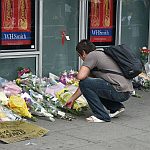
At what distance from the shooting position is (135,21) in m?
10.7

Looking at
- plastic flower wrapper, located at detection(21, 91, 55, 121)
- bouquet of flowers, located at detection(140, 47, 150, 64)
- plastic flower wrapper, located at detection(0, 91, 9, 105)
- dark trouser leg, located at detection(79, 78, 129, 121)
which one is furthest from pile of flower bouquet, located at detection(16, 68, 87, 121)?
bouquet of flowers, located at detection(140, 47, 150, 64)

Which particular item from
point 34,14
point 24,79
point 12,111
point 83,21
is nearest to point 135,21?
point 83,21

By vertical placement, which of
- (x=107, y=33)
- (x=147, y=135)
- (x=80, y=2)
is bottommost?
(x=147, y=135)

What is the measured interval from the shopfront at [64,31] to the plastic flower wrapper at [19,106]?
126 centimetres

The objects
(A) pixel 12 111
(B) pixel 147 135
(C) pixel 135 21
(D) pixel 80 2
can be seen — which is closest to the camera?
(B) pixel 147 135

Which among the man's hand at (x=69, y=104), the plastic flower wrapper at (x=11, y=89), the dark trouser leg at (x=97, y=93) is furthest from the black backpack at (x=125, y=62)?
the plastic flower wrapper at (x=11, y=89)

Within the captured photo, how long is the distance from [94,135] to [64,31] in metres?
3.35

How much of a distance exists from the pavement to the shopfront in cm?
168

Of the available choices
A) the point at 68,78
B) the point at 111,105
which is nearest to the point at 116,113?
the point at 111,105

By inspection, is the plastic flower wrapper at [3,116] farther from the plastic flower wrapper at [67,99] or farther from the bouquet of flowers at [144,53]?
the bouquet of flowers at [144,53]

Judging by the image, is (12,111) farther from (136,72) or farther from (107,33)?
(107,33)

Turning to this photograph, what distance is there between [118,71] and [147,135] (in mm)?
1135

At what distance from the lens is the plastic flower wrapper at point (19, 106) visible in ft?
22.8

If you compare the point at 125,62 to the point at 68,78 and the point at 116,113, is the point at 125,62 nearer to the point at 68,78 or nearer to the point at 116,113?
the point at 116,113
